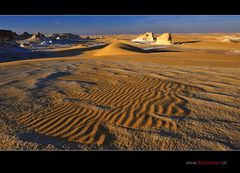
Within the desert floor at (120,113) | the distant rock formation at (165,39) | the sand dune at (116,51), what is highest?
the distant rock formation at (165,39)

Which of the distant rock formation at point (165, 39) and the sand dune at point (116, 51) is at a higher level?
the distant rock formation at point (165, 39)

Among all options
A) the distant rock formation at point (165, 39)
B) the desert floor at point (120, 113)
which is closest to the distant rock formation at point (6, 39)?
the desert floor at point (120, 113)

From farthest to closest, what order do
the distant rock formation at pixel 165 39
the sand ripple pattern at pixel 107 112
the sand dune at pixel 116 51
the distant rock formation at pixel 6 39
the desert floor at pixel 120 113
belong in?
the distant rock formation at pixel 165 39 → the distant rock formation at pixel 6 39 → the sand dune at pixel 116 51 → the sand ripple pattern at pixel 107 112 → the desert floor at pixel 120 113

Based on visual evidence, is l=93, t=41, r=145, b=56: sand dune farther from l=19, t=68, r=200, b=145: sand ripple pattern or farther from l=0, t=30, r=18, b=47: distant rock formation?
l=19, t=68, r=200, b=145: sand ripple pattern

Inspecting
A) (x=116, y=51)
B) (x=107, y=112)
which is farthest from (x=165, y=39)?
(x=107, y=112)

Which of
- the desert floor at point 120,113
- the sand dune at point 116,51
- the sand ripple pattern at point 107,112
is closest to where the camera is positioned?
the desert floor at point 120,113

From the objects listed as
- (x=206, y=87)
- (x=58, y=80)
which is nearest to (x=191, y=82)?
(x=206, y=87)

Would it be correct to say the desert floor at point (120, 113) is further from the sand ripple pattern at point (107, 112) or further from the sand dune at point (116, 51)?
the sand dune at point (116, 51)

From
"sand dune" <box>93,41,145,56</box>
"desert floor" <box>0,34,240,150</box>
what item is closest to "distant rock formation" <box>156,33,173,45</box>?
"sand dune" <box>93,41,145,56</box>

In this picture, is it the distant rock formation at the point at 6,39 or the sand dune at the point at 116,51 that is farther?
the distant rock formation at the point at 6,39

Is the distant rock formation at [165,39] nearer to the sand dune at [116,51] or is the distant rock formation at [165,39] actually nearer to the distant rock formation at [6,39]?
the sand dune at [116,51]

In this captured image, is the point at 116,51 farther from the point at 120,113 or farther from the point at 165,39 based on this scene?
the point at 165,39
